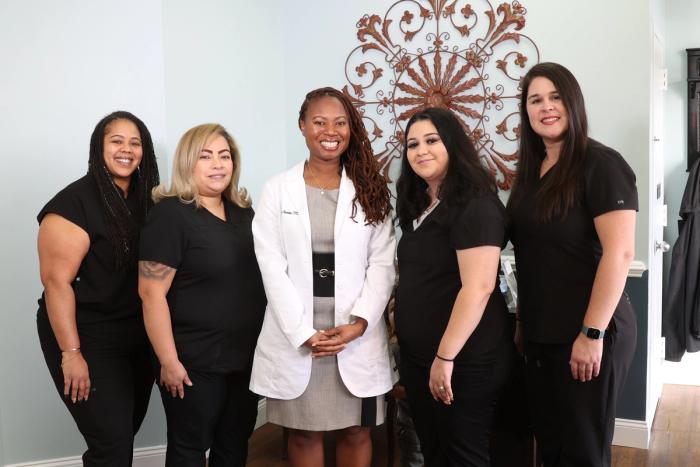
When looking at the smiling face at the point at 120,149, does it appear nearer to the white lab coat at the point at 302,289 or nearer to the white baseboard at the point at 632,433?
the white lab coat at the point at 302,289

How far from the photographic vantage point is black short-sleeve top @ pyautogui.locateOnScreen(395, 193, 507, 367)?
6.01 ft

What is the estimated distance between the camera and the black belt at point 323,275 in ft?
6.74

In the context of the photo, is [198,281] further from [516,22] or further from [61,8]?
[516,22]

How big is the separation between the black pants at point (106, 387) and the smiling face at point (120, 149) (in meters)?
0.48

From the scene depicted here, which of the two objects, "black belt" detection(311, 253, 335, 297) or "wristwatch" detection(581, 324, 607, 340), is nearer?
"wristwatch" detection(581, 324, 607, 340)

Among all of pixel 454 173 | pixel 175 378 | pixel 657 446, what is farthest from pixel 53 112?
pixel 657 446

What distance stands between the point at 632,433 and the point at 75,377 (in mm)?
2444

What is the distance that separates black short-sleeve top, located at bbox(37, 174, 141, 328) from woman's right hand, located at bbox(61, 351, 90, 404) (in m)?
0.11

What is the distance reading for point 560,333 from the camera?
72.0 inches

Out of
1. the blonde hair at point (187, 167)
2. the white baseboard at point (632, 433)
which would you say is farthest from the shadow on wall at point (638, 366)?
the blonde hair at point (187, 167)

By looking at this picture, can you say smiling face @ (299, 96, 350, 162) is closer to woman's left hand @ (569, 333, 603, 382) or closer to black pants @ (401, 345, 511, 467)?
black pants @ (401, 345, 511, 467)

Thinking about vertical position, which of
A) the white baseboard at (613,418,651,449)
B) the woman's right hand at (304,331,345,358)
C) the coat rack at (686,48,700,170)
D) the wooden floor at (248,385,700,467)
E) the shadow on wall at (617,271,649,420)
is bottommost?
the wooden floor at (248,385,700,467)

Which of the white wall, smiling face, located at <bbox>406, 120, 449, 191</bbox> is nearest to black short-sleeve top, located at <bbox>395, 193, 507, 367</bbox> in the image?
smiling face, located at <bbox>406, 120, 449, 191</bbox>

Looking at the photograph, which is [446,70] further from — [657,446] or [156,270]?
[657,446]
